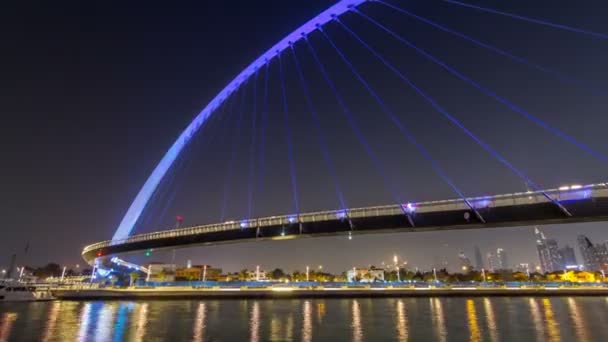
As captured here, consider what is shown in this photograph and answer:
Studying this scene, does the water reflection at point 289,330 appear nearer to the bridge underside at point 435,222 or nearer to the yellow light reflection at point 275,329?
the yellow light reflection at point 275,329

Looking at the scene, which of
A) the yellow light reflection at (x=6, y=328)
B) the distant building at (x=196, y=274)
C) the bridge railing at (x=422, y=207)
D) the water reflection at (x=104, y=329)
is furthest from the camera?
the distant building at (x=196, y=274)

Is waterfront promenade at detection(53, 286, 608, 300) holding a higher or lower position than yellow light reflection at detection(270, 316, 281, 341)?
higher

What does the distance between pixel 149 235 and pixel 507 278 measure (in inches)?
5715

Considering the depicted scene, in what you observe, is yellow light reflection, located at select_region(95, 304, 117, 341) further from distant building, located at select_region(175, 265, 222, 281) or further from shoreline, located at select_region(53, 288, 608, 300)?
distant building, located at select_region(175, 265, 222, 281)

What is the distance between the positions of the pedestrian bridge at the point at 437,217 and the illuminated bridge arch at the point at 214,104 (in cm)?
1833

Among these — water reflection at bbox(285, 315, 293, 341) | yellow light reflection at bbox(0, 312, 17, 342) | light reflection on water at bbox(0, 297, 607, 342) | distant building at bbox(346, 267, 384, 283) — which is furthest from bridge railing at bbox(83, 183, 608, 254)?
distant building at bbox(346, 267, 384, 283)

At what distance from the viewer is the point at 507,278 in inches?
5866

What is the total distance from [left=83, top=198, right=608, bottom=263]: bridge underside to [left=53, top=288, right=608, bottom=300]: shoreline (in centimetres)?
792

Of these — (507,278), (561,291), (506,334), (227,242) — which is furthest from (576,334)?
(507,278)

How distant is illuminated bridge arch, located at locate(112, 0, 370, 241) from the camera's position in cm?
3534

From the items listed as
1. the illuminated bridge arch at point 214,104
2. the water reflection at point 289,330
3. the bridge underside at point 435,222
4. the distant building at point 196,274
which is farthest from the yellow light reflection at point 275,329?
the distant building at point 196,274

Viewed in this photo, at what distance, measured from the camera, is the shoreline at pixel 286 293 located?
49.0 meters

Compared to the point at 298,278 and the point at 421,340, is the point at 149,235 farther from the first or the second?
the point at 298,278

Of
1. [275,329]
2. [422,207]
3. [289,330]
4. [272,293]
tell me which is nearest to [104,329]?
[275,329]
